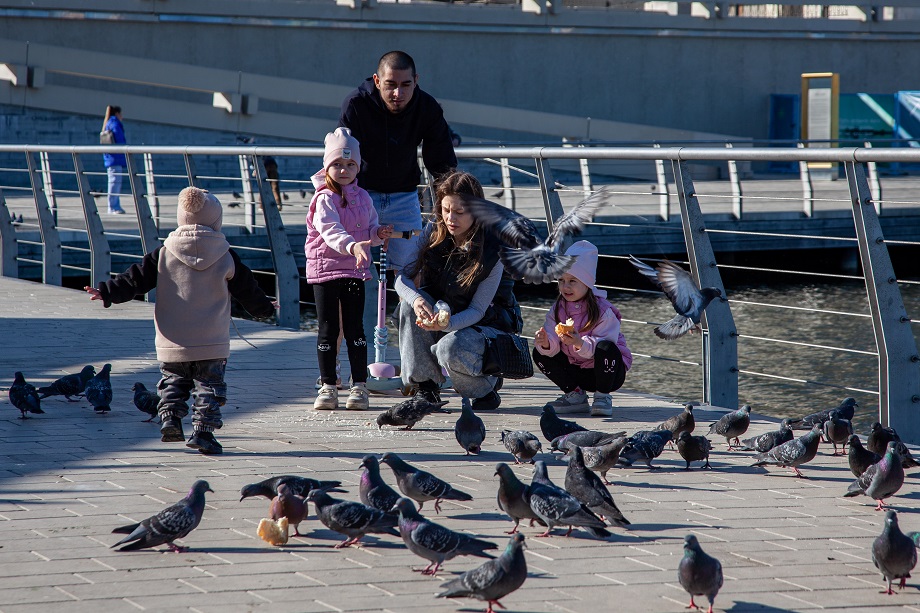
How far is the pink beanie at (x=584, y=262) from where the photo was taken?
606 cm

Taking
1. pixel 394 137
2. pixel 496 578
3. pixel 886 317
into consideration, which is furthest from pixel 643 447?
pixel 394 137

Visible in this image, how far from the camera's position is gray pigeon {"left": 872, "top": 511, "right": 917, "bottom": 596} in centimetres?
346

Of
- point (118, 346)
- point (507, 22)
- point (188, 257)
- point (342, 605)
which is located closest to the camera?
point (342, 605)

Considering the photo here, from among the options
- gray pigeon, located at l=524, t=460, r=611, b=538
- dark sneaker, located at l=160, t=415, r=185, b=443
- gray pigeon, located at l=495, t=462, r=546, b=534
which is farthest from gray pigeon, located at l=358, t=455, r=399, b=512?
dark sneaker, located at l=160, t=415, r=185, b=443

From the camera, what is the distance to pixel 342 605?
3361 mm

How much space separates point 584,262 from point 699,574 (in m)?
2.96

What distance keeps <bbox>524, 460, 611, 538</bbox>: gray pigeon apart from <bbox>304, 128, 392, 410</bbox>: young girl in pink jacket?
2408mm

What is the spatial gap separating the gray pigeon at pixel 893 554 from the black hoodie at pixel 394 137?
3.69m

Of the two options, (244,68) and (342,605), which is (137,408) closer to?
(342,605)

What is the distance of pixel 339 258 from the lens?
628 cm

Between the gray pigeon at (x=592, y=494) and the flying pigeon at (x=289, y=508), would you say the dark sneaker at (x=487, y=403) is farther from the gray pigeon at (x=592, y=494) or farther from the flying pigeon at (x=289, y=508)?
the flying pigeon at (x=289, y=508)

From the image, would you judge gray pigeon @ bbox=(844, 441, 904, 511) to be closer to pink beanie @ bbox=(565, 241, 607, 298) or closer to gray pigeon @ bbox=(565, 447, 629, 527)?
gray pigeon @ bbox=(565, 447, 629, 527)

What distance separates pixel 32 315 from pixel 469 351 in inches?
202

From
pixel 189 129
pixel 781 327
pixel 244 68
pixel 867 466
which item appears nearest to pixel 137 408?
pixel 867 466
